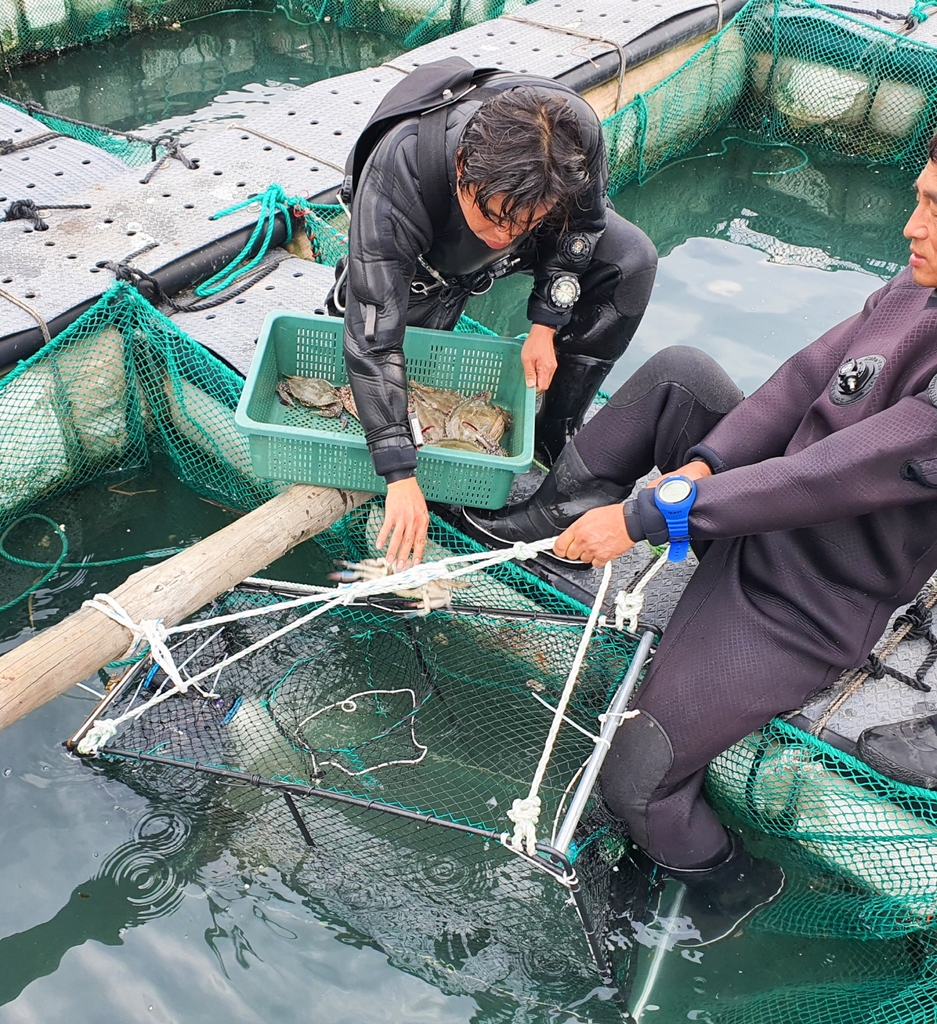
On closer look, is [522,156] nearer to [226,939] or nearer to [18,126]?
[226,939]

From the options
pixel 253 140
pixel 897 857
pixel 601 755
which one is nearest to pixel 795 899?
pixel 897 857

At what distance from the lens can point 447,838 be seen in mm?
3160

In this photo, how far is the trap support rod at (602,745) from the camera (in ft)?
8.02

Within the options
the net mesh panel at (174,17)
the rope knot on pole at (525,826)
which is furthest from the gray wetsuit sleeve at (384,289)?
the net mesh panel at (174,17)

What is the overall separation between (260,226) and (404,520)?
87.5 inches

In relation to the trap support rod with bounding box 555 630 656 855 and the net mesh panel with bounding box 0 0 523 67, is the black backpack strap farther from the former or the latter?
the net mesh panel with bounding box 0 0 523 67

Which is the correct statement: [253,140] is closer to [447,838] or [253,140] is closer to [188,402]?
[188,402]

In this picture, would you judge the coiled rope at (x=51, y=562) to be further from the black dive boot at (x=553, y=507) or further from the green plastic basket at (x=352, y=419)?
the black dive boot at (x=553, y=507)

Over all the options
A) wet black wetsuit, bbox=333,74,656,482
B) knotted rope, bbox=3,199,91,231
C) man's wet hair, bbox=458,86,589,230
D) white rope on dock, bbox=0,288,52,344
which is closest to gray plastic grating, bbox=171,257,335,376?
white rope on dock, bbox=0,288,52,344

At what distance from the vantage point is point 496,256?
10.8ft

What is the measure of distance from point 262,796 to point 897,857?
6.57 feet

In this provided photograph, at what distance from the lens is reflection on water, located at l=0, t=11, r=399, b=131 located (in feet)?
23.5

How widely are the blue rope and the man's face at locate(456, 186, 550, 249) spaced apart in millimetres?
1928

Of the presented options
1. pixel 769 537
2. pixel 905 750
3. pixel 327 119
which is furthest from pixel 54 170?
pixel 905 750
